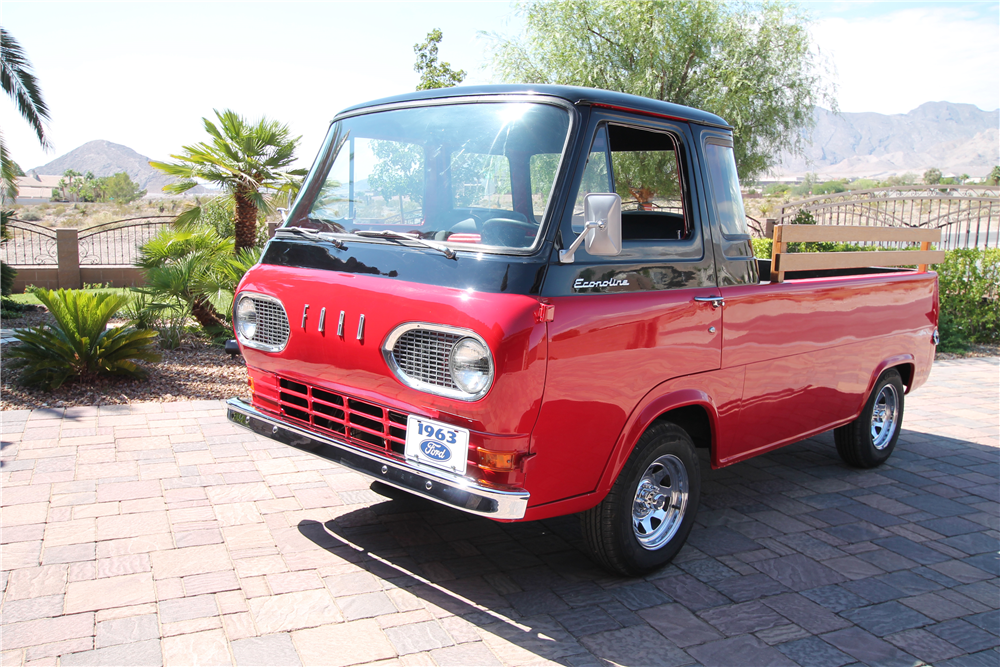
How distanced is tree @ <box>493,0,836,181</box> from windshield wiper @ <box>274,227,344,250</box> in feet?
46.3

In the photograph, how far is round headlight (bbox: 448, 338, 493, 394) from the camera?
2.95 m

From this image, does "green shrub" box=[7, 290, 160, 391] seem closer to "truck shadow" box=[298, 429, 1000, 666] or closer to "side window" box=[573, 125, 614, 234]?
"truck shadow" box=[298, 429, 1000, 666]

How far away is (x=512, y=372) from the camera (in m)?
2.91

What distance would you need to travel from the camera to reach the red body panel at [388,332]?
293cm

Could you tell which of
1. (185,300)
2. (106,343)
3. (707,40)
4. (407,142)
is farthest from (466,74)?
(407,142)

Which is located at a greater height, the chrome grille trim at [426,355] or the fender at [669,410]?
the chrome grille trim at [426,355]

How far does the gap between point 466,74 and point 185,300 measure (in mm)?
13814

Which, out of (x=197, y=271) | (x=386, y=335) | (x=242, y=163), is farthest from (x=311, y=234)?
(x=242, y=163)

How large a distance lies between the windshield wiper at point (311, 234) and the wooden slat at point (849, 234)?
266cm

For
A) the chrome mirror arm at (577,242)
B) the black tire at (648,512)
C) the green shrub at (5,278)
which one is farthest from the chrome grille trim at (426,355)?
the green shrub at (5,278)

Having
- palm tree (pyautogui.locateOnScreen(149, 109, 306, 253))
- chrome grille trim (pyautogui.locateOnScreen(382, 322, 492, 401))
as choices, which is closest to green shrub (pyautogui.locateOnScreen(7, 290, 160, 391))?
palm tree (pyautogui.locateOnScreen(149, 109, 306, 253))

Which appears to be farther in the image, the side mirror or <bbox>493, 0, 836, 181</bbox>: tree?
<bbox>493, 0, 836, 181</bbox>: tree

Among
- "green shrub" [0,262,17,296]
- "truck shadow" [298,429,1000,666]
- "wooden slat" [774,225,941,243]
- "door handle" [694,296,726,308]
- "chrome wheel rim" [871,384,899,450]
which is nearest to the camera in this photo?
"truck shadow" [298,429,1000,666]

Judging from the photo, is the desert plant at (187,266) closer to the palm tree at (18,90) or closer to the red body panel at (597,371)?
the palm tree at (18,90)
